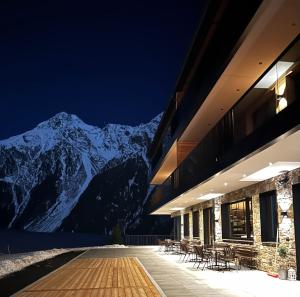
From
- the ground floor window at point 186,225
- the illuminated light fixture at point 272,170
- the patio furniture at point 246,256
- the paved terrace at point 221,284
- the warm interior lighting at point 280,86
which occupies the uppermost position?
the warm interior lighting at point 280,86

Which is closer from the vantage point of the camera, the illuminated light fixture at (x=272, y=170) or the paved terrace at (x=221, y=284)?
the paved terrace at (x=221, y=284)

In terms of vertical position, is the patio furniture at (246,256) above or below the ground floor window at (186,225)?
below

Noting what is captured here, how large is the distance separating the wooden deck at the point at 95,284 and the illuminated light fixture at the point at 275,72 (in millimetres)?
4873

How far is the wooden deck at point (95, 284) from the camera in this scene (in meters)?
9.12

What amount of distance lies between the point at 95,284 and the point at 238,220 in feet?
24.2

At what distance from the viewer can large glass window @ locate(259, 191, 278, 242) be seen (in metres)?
12.5

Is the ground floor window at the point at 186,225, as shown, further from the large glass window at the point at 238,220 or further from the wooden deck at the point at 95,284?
the wooden deck at the point at 95,284

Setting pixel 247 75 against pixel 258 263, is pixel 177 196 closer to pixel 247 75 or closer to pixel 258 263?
pixel 258 263

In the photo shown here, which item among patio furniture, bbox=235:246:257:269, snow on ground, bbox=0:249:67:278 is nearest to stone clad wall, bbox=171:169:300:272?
patio furniture, bbox=235:246:257:269

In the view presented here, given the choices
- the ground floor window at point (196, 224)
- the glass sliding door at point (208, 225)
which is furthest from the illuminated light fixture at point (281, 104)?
the ground floor window at point (196, 224)

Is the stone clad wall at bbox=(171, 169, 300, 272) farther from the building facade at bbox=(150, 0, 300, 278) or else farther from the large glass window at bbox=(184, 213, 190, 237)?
the large glass window at bbox=(184, 213, 190, 237)

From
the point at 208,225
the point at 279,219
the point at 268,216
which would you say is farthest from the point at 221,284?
the point at 208,225

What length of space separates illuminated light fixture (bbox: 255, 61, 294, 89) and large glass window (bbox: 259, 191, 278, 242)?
4.72m

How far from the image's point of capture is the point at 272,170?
10.6m
